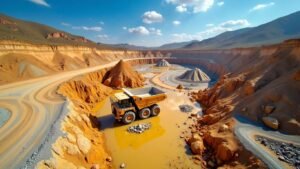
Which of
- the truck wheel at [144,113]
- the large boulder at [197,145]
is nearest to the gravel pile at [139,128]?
the truck wheel at [144,113]

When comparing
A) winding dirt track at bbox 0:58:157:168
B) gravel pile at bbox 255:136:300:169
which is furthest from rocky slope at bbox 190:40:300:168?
winding dirt track at bbox 0:58:157:168

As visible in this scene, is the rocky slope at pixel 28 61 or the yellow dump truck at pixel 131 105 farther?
the rocky slope at pixel 28 61

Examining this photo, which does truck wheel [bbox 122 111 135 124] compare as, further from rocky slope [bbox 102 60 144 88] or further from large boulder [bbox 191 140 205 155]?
rocky slope [bbox 102 60 144 88]

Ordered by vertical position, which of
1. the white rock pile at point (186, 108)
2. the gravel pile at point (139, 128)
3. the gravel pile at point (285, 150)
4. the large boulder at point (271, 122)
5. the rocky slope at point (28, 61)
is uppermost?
the rocky slope at point (28, 61)

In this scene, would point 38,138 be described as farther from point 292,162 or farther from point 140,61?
point 140,61

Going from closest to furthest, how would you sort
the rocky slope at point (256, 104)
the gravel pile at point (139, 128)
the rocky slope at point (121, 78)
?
1. the rocky slope at point (256, 104)
2. the gravel pile at point (139, 128)
3. the rocky slope at point (121, 78)

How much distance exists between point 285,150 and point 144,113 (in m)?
10.8

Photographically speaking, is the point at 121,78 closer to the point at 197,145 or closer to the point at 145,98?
the point at 145,98

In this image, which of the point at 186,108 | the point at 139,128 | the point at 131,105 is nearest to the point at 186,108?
the point at 186,108

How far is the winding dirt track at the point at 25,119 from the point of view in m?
7.33

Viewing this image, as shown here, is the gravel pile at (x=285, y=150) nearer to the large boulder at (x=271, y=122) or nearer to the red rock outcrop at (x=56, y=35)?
the large boulder at (x=271, y=122)

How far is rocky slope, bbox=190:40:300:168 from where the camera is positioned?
32.6 feet

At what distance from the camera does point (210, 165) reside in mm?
9680

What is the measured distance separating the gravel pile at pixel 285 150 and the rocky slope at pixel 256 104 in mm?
1551
